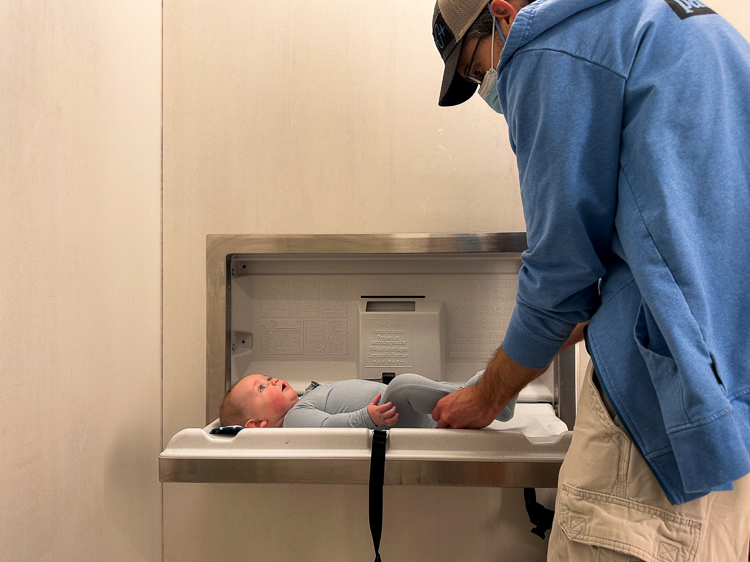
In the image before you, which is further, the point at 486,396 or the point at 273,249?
the point at 273,249

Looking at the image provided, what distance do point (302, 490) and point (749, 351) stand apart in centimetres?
114

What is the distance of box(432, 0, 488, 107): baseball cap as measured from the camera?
0.77 m

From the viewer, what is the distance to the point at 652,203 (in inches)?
22.3

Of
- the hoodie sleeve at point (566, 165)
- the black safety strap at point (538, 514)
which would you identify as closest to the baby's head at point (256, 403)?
the black safety strap at point (538, 514)

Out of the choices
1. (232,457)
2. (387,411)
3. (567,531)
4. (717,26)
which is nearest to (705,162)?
(717,26)

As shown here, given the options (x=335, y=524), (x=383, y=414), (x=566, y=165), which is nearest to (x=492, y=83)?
(x=566, y=165)

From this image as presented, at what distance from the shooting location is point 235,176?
1.36 m

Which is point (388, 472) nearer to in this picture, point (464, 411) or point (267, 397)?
point (464, 411)

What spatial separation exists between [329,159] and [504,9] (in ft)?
2.25

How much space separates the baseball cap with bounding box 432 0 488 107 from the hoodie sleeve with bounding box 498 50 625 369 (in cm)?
16

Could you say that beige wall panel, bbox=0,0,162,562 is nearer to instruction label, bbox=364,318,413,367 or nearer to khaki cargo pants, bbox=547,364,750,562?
instruction label, bbox=364,318,413,367

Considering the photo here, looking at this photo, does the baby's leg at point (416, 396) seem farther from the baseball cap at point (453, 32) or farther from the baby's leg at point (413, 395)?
the baseball cap at point (453, 32)

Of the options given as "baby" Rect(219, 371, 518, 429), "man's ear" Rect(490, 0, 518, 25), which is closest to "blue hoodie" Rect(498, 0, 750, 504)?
"man's ear" Rect(490, 0, 518, 25)

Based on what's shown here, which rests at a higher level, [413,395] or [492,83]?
[492,83]
